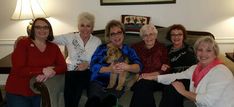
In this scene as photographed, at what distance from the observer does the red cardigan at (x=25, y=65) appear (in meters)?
2.64

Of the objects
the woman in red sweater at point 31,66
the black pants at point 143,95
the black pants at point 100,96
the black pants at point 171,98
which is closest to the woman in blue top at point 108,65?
the black pants at point 100,96

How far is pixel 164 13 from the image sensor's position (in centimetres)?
356

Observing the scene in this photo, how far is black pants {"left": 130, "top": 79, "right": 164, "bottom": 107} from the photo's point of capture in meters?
2.55

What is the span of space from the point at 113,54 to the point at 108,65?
0.37 feet

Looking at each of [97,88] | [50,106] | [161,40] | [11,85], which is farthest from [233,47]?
[11,85]

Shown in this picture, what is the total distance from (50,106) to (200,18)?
2.00 m

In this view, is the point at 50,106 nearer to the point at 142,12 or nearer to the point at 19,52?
the point at 19,52

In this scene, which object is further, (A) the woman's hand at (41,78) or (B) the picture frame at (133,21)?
(B) the picture frame at (133,21)

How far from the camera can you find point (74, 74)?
285 centimetres

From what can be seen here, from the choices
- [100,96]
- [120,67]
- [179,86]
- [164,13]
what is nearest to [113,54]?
[120,67]

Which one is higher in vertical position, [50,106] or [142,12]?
[142,12]

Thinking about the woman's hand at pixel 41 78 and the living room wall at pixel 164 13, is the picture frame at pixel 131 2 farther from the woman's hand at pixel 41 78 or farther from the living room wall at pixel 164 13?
the woman's hand at pixel 41 78

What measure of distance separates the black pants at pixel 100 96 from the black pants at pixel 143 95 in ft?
0.59

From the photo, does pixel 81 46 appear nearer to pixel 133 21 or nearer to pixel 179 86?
pixel 133 21
